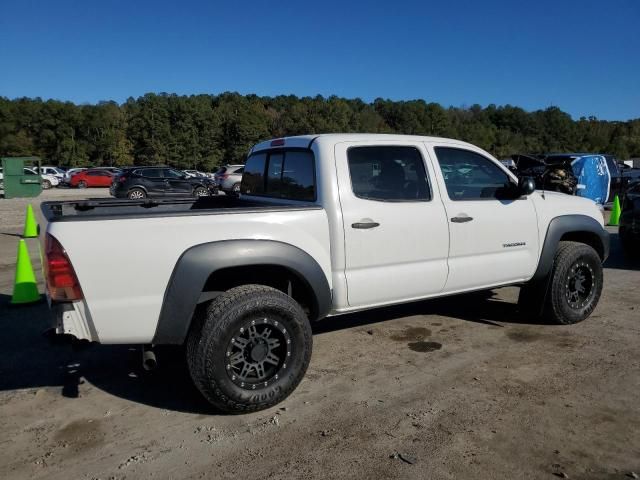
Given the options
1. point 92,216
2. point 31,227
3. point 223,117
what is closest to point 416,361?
point 92,216

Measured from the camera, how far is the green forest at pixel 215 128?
75.4 metres

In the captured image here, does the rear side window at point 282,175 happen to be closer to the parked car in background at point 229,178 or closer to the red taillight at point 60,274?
the red taillight at point 60,274

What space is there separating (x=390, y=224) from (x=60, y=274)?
232 cm

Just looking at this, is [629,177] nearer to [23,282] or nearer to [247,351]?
[247,351]

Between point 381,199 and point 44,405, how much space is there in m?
2.92

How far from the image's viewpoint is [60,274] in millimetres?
3037

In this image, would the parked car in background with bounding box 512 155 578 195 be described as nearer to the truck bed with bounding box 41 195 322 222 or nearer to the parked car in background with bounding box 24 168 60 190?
the truck bed with bounding box 41 195 322 222

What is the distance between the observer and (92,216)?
3.12 metres

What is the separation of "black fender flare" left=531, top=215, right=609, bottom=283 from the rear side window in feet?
8.01

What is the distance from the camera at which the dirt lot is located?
298cm

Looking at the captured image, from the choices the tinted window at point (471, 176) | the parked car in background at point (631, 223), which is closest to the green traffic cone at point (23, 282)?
the tinted window at point (471, 176)

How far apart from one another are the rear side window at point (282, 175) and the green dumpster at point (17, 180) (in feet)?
82.0

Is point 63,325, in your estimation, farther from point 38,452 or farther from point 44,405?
point 44,405

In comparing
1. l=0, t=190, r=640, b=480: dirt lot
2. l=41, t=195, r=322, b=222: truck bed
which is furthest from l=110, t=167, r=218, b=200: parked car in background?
l=0, t=190, r=640, b=480: dirt lot
